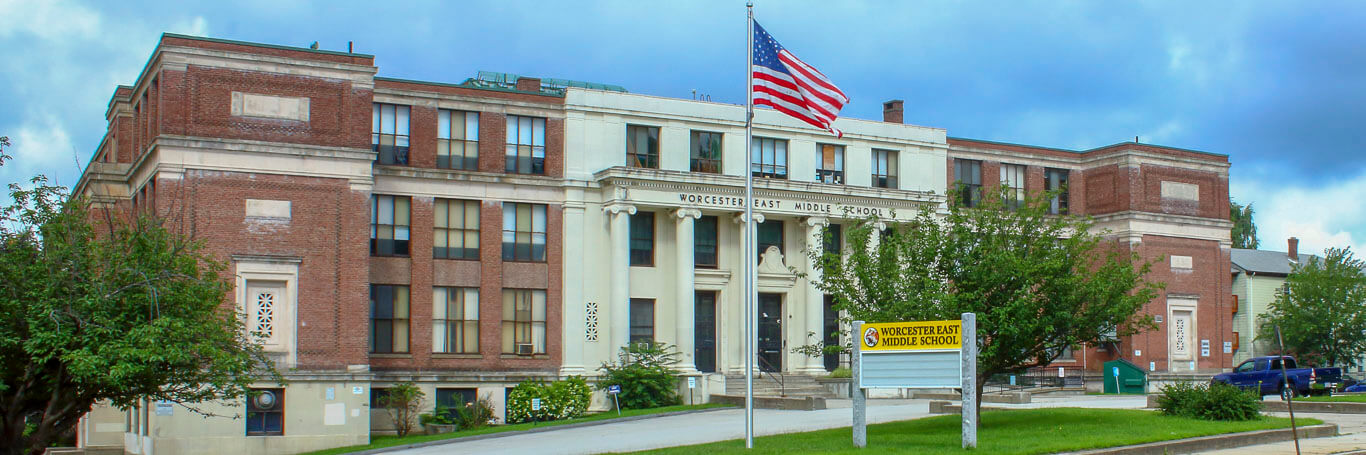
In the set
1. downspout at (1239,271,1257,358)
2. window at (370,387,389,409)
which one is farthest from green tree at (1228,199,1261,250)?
window at (370,387,389,409)

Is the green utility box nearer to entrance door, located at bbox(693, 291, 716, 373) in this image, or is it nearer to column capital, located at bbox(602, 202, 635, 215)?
entrance door, located at bbox(693, 291, 716, 373)

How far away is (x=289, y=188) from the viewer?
125 feet

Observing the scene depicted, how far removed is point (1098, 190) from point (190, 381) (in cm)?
4361

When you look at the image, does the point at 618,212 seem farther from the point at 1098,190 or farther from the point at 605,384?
the point at 1098,190

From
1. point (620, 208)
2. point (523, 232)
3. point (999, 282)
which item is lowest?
point (999, 282)

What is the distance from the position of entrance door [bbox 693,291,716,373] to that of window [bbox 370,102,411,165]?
11829 mm

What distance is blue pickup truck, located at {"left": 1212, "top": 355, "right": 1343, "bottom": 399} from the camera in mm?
43844

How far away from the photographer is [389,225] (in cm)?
4397

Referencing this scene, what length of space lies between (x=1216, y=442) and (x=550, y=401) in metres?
22.6

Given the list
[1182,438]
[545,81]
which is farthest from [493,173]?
[1182,438]

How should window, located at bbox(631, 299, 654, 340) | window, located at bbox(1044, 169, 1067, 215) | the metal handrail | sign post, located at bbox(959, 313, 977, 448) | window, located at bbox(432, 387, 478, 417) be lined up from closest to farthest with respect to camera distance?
1. sign post, located at bbox(959, 313, 977, 448)
2. window, located at bbox(432, 387, 478, 417)
3. the metal handrail
4. window, located at bbox(631, 299, 654, 340)
5. window, located at bbox(1044, 169, 1067, 215)

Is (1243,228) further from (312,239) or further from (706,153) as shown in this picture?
(312,239)

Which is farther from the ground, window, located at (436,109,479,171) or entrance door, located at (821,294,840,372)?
window, located at (436,109,479,171)

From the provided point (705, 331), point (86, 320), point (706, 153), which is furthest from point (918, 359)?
point (706, 153)
